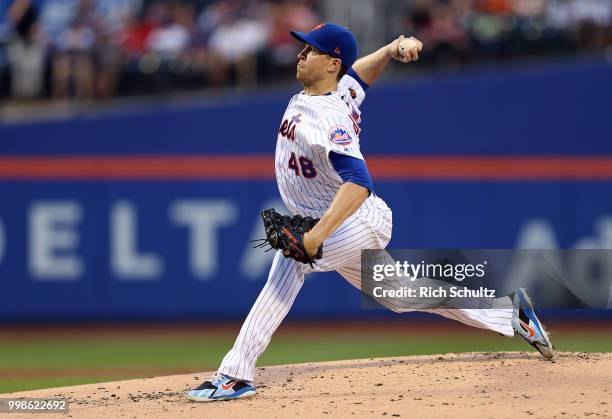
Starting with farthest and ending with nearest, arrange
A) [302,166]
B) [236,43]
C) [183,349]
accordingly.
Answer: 1. [236,43]
2. [183,349]
3. [302,166]

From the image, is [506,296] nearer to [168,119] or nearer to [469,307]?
[469,307]

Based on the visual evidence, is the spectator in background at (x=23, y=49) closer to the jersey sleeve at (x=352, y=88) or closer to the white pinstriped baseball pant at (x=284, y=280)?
the jersey sleeve at (x=352, y=88)

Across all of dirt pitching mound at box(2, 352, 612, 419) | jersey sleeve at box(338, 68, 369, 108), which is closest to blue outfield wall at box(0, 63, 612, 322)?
dirt pitching mound at box(2, 352, 612, 419)

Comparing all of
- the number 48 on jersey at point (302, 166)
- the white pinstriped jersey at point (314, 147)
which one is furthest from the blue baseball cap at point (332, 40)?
the number 48 on jersey at point (302, 166)

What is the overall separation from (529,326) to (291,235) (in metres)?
1.60

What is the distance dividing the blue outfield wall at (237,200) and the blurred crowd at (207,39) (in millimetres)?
308

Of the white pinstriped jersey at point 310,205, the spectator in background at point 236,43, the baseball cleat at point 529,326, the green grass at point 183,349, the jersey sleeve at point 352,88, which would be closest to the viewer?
the white pinstriped jersey at point 310,205

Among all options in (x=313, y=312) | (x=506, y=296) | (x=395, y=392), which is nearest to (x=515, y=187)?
(x=313, y=312)

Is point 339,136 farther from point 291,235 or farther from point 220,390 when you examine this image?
point 220,390

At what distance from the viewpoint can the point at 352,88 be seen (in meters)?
5.71

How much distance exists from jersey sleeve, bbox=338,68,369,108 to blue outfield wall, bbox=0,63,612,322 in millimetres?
5693

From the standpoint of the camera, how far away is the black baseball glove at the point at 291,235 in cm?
509

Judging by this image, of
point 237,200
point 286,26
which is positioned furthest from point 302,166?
point 286,26

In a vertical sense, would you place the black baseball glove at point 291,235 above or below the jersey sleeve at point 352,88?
below
